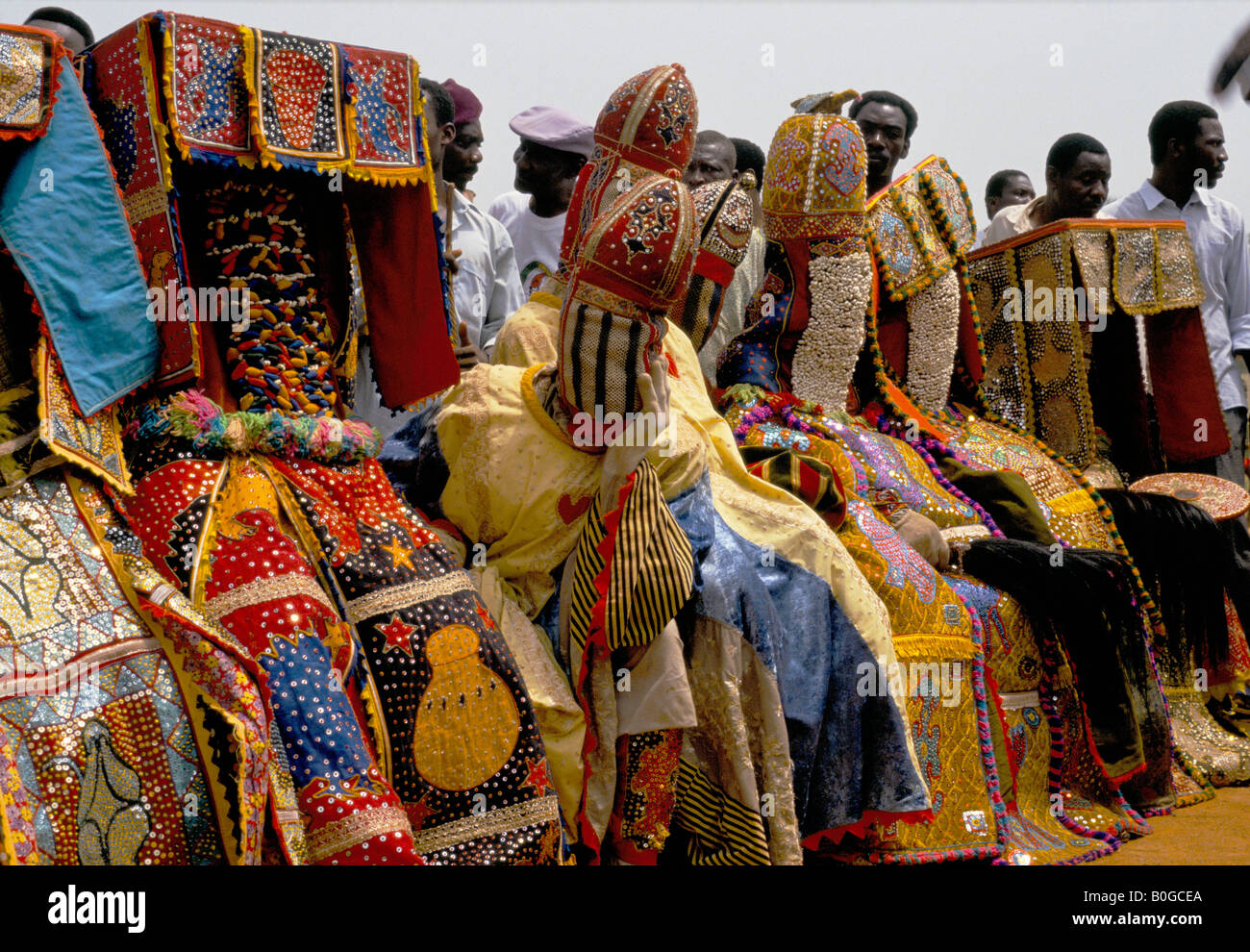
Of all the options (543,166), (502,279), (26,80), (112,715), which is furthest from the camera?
(543,166)

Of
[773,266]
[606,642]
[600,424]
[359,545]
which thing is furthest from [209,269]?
[773,266]

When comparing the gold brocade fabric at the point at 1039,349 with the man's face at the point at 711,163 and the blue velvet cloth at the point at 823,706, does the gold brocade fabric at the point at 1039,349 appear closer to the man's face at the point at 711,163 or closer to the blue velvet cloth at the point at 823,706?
the man's face at the point at 711,163

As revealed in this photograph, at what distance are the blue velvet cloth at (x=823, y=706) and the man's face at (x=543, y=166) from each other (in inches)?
125

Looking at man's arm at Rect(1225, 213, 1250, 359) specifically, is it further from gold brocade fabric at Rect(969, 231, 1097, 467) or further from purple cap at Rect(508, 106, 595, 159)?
purple cap at Rect(508, 106, 595, 159)

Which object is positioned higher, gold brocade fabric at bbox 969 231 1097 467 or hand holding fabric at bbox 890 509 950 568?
gold brocade fabric at bbox 969 231 1097 467

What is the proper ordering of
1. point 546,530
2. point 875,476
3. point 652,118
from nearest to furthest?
1. point 546,530
2. point 652,118
3. point 875,476

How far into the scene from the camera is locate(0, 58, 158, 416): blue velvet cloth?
283cm

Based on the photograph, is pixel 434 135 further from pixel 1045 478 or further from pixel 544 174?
pixel 1045 478

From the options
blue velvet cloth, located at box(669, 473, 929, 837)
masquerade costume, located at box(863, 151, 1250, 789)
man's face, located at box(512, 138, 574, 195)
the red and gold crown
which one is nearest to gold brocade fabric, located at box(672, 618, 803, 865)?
blue velvet cloth, located at box(669, 473, 929, 837)

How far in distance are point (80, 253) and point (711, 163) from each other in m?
3.81

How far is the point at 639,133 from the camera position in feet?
12.2

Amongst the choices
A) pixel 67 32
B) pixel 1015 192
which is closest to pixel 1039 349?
pixel 1015 192

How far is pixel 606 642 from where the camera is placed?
339 centimetres

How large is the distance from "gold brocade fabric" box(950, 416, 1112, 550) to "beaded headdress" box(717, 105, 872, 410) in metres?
0.83
